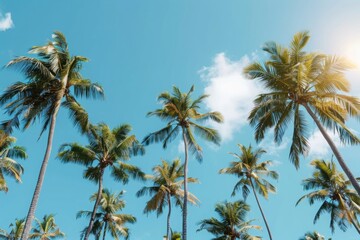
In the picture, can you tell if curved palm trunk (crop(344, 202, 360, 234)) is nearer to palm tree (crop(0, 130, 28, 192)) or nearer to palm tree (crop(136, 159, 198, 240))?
palm tree (crop(136, 159, 198, 240))

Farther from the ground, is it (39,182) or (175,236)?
(175,236)

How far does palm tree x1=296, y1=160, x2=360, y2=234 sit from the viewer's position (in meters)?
24.7

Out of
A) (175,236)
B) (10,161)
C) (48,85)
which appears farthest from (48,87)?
(175,236)

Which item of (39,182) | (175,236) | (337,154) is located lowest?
(39,182)

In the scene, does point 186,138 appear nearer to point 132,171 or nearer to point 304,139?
point 132,171

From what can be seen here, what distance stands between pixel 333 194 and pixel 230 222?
29.1 feet

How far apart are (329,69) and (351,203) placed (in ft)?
47.4

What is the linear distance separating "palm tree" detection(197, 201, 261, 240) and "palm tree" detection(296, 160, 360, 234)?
197 inches

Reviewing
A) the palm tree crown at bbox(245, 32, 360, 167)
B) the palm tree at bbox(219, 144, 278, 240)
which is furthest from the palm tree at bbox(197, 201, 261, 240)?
the palm tree crown at bbox(245, 32, 360, 167)

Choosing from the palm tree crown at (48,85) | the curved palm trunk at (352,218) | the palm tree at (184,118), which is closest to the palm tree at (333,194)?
the curved palm trunk at (352,218)

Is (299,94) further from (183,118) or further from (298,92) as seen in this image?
(183,118)

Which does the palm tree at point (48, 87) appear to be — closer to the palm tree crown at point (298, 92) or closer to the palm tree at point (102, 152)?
the palm tree at point (102, 152)

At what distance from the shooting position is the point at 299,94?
14.8 meters

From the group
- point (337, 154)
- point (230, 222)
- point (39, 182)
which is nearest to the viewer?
point (337, 154)
